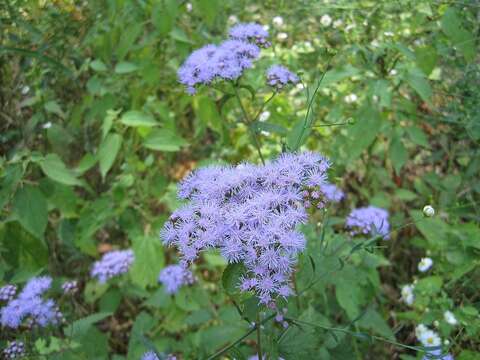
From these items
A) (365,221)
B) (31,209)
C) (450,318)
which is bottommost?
(450,318)

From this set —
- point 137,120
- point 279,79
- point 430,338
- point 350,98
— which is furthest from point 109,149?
point 430,338

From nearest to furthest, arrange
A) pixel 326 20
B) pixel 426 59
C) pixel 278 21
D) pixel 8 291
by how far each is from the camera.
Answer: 1. pixel 8 291
2. pixel 426 59
3. pixel 326 20
4. pixel 278 21

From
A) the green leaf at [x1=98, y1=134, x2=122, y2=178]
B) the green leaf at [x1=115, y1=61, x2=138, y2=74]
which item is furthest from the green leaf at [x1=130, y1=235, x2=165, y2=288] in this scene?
the green leaf at [x1=115, y1=61, x2=138, y2=74]

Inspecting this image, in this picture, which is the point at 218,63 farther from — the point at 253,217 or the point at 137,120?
the point at 253,217

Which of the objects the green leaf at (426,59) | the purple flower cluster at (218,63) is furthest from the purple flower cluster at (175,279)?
the green leaf at (426,59)

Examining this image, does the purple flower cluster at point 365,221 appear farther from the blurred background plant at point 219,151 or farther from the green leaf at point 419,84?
the green leaf at point 419,84

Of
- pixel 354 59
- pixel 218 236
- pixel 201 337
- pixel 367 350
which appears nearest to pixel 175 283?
pixel 201 337
